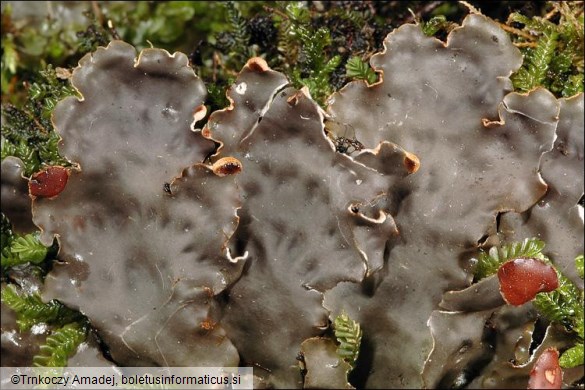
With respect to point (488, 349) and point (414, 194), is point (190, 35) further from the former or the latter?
point (488, 349)

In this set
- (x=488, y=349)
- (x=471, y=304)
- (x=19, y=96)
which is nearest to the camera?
(x=471, y=304)

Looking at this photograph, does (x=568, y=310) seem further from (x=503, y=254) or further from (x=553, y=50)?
(x=553, y=50)

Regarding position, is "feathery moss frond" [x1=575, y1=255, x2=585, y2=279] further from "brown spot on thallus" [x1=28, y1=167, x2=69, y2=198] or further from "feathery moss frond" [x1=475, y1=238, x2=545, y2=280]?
"brown spot on thallus" [x1=28, y1=167, x2=69, y2=198]

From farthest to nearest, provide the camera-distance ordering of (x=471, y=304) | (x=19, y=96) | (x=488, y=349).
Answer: (x=19, y=96) < (x=488, y=349) < (x=471, y=304)

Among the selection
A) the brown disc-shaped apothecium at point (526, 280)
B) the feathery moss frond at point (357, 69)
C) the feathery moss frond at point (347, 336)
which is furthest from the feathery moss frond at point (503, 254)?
the feathery moss frond at point (357, 69)

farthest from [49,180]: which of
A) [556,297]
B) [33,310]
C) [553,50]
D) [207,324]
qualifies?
[553,50]

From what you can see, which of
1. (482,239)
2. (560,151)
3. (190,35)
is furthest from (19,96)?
(560,151)
